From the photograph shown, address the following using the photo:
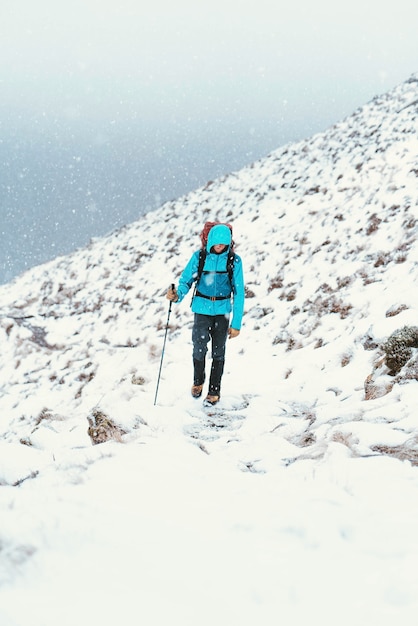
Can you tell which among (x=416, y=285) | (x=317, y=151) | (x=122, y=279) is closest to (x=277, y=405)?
(x=416, y=285)

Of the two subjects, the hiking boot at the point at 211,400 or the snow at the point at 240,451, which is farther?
the hiking boot at the point at 211,400

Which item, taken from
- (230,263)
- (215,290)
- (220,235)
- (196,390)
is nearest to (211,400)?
(196,390)

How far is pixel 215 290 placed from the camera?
5.86 metres

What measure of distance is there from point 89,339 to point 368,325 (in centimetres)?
794

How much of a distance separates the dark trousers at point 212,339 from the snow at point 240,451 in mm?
458

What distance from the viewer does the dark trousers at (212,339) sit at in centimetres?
605

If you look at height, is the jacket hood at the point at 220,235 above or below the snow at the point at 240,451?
above

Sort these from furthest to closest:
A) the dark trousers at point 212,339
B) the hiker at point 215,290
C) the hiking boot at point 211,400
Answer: the hiking boot at point 211,400
the dark trousers at point 212,339
the hiker at point 215,290

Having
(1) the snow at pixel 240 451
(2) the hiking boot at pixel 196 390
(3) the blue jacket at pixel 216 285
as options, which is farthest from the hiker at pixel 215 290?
(1) the snow at pixel 240 451

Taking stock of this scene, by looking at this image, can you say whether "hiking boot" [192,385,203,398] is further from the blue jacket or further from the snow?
the blue jacket

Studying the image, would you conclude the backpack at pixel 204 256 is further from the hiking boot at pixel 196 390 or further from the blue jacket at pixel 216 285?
the hiking boot at pixel 196 390

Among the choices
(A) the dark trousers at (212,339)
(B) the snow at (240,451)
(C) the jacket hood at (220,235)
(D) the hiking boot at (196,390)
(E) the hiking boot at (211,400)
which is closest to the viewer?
(B) the snow at (240,451)

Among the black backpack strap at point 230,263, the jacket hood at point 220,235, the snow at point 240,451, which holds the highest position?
the jacket hood at point 220,235

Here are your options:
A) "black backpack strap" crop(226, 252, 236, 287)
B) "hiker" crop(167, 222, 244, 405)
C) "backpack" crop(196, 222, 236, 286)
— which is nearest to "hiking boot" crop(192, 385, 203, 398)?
"hiker" crop(167, 222, 244, 405)
